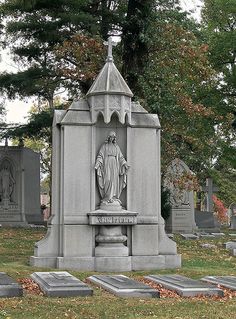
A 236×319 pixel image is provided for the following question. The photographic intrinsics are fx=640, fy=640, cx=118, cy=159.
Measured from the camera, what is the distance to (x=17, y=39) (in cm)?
2584

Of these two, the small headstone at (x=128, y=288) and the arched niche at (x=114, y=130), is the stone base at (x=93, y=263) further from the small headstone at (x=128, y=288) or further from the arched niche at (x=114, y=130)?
the small headstone at (x=128, y=288)

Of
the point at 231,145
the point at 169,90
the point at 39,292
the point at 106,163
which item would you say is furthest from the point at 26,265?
the point at 231,145

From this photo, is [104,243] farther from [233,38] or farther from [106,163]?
[233,38]

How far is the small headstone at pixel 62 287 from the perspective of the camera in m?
8.71

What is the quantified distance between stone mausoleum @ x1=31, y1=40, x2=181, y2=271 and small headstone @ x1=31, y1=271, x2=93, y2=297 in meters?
2.84

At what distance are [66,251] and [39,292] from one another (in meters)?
3.45

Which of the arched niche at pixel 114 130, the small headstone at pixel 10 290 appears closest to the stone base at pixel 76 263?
the arched niche at pixel 114 130

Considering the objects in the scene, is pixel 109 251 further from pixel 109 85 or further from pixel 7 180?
pixel 7 180

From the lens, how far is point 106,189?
12.9 metres

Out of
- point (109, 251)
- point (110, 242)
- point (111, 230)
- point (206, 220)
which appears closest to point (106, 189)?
point (111, 230)

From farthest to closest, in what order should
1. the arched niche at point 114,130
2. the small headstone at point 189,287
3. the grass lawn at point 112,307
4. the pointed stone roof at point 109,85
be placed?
the arched niche at point 114,130 < the pointed stone roof at point 109,85 < the small headstone at point 189,287 < the grass lawn at point 112,307

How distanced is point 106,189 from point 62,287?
422cm

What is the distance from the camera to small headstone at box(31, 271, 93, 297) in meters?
8.71

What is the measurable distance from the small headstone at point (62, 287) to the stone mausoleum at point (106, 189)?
9.32 feet
